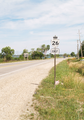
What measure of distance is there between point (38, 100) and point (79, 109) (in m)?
1.66

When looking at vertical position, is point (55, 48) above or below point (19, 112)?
above

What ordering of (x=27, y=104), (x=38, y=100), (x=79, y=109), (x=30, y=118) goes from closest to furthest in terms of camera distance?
1. (x=30, y=118)
2. (x=79, y=109)
3. (x=27, y=104)
4. (x=38, y=100)

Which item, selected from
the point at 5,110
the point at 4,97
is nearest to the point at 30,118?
the point at 5,110

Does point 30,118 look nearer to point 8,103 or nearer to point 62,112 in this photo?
point 62,112

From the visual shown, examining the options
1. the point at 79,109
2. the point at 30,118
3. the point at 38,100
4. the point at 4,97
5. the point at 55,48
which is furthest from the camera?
the point at 55,48

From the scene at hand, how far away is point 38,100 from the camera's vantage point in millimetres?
5375

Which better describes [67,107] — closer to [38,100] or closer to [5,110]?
[38,100]

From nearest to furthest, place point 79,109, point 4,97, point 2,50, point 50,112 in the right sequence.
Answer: point 50,112, point 79,109, point 4,97, point 2,50

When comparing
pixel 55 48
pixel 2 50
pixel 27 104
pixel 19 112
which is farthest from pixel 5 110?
pixel 2 50

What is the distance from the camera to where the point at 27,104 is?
Answer: 5004mm

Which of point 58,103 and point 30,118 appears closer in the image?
point 30,118

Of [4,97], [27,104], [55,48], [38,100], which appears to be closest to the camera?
[27,104]

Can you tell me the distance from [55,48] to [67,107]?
3.44 metres

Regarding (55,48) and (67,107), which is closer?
(67,107)
